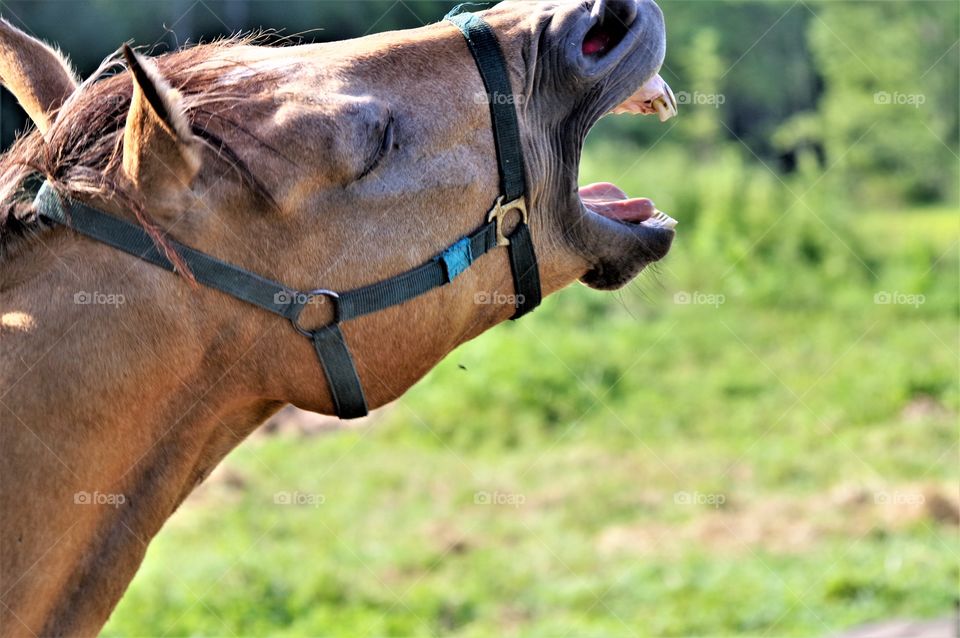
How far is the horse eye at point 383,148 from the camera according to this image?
2055 mm

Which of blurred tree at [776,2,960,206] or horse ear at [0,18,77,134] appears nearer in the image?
horse ear at [0,18,77,134]

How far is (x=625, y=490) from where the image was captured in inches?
297

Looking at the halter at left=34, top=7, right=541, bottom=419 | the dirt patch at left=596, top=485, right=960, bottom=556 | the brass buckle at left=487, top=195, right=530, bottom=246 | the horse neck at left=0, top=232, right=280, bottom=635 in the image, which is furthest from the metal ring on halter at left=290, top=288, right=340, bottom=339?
the dirt patch at left=596, top=485, right=960, bottom=556

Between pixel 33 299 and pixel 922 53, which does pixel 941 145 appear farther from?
pixel 33 299

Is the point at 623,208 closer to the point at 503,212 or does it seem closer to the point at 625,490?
Result: the point at 503,212

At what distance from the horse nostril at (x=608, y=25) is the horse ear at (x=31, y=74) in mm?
1082

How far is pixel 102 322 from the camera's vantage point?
6.04 ft

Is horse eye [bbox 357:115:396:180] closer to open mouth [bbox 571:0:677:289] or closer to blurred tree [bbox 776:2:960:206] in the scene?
open mouth [bbox 571:0:677:289]

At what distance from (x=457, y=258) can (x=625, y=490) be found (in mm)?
5625

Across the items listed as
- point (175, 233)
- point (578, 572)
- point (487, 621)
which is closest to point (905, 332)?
point (578, 572)

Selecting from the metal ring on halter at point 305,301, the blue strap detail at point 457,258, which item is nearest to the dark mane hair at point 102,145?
the metal ring on halter at point 305,301

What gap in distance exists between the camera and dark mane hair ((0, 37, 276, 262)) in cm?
188

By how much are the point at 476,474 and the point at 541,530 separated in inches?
46.1

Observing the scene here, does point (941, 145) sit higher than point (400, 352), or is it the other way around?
point (400, 352)
